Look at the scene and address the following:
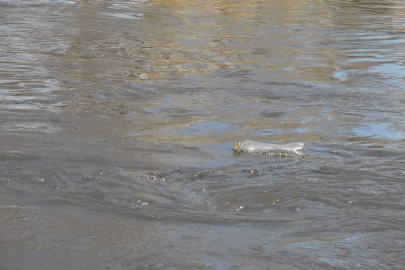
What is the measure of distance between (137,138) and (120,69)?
10.9 ft

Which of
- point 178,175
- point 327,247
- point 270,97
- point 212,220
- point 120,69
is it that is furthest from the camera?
point 120,69

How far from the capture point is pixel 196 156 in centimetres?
549

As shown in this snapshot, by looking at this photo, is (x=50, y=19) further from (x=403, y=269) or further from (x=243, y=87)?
(x=403, y=269)

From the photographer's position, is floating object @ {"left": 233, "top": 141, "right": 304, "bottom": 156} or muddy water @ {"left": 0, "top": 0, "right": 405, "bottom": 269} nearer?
muddy water @ {"left": 0, "top": 0, "right": 405, "bottom": 269}

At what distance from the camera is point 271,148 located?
5.62 meters

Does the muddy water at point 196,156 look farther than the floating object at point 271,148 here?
No

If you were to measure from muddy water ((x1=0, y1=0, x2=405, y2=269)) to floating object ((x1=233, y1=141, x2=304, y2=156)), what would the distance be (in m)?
0.10

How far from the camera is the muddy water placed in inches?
151

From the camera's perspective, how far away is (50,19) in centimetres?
1489

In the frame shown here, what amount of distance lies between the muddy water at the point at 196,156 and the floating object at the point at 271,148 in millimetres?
95

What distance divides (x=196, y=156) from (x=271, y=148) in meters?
0.62

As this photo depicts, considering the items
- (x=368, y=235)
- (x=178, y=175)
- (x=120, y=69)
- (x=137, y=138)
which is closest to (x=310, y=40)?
(x=120, y=69)

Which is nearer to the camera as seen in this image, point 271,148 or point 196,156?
point 196,156

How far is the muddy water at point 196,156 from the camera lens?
3830 mm
